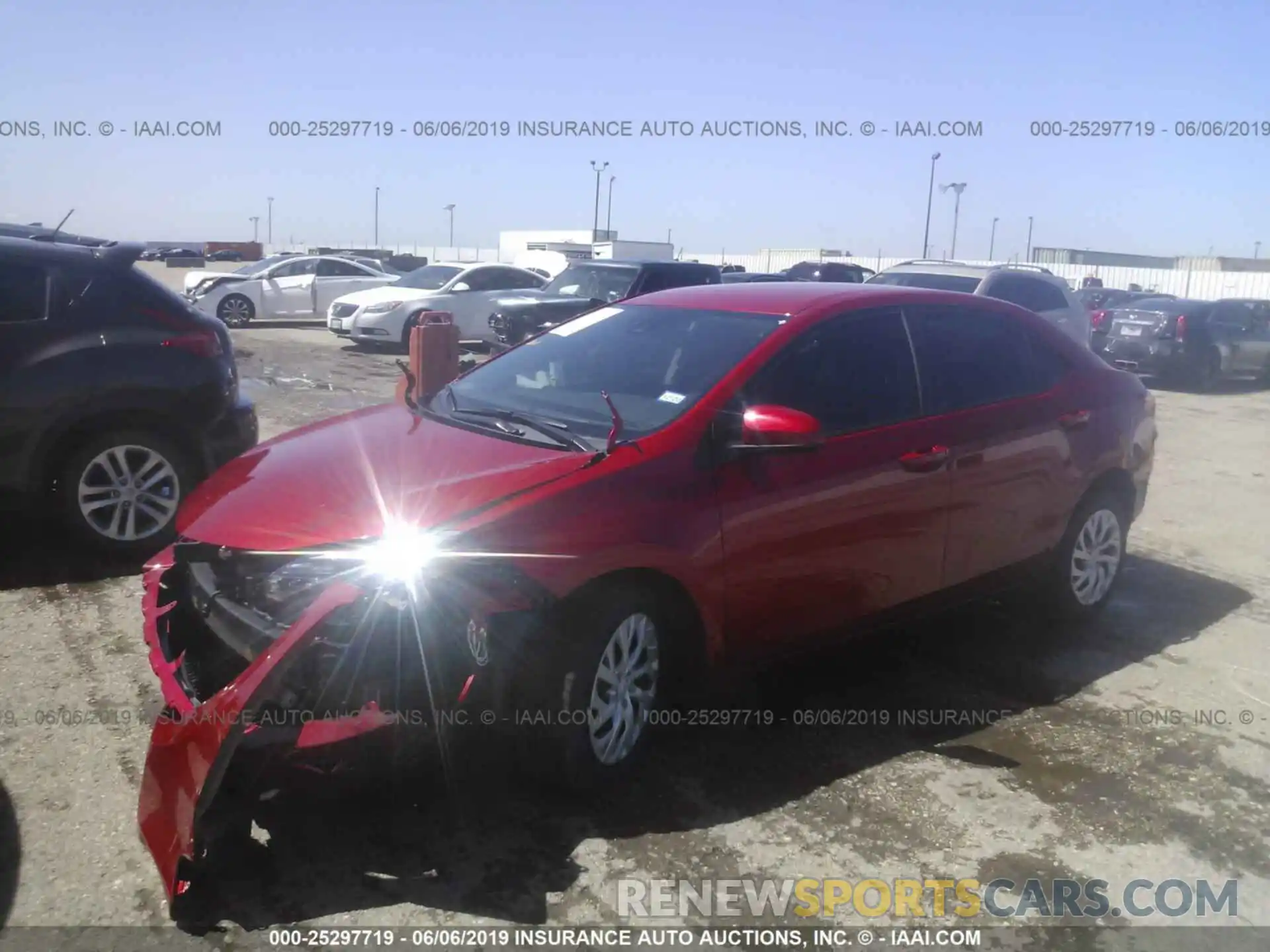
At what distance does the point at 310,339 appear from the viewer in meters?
19.2

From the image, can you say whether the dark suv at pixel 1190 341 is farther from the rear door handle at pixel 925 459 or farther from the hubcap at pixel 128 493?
the hubcap at pixel 128 493

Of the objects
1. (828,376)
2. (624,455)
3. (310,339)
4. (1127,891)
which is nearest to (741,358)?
(828,376)

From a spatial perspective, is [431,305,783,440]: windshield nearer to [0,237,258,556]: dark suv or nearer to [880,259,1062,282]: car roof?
[0,237,258,556]: dark suv

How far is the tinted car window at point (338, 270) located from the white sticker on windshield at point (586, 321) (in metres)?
18.4

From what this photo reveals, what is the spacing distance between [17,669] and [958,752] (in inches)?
147

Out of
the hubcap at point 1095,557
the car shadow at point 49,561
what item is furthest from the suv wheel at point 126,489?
the hubcap at point 1095,557

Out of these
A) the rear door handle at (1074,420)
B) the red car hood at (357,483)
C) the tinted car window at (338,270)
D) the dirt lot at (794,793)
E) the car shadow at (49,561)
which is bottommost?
the dirt lot at (794,793)

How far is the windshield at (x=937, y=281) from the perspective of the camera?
1370 cm

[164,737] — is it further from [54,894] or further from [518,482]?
[518,482]

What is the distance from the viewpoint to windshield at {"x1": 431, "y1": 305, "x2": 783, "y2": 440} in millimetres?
4070

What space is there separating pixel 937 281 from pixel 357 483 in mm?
11611

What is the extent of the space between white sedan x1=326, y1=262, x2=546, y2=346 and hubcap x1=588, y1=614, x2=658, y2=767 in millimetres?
14191

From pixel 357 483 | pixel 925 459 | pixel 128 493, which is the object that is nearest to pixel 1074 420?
pixel 925 459

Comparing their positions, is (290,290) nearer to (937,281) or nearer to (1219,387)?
(937,281)
